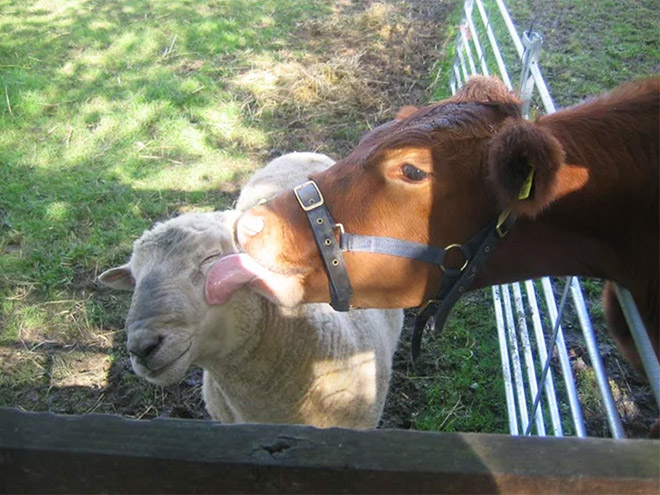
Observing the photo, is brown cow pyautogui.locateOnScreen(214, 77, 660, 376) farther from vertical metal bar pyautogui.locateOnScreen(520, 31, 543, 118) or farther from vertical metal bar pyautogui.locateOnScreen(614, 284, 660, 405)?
vertical metal bar pyautogui.locateOnScreen(520, 31, 543, 118)

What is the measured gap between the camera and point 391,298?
7.89 ft

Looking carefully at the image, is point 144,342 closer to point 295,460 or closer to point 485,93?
point 295,460

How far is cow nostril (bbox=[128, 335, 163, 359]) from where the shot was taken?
250 cm

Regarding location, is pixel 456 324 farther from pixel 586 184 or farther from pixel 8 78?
pixel 8 78

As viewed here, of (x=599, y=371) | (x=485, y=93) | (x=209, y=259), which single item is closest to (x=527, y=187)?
(x=485, y=93)

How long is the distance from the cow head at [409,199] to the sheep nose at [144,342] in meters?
0.55

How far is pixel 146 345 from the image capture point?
8.21 ft

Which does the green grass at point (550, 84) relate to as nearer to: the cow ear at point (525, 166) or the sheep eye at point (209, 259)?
the sheep eye at point (209, 259)

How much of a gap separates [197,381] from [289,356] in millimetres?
1391

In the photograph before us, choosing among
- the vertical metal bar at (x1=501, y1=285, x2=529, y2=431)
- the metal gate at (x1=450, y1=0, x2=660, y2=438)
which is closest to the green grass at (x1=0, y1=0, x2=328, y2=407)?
the vertical metal bar at (x1=501, y1=285, x2=529, y2=431)

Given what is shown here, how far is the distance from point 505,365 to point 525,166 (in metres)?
2.29

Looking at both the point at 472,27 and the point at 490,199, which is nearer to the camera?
the point at 490,199

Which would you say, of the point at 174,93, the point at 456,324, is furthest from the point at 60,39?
the point at 456,324

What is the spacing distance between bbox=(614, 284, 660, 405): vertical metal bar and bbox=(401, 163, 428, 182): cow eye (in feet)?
3.07
